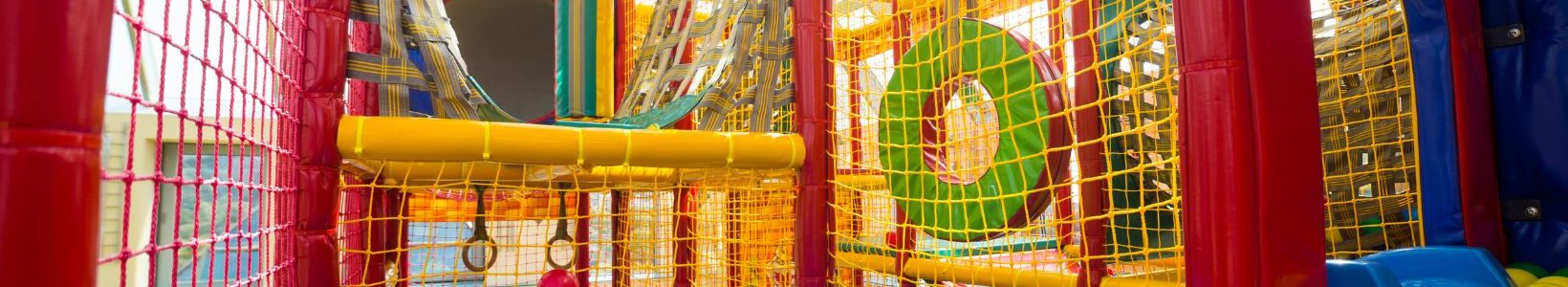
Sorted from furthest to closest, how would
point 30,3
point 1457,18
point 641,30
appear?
1. point 641,30
2. point 1457,18
3. point 30,3

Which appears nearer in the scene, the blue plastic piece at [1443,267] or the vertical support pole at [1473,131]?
the blue plastic piece at [1443,267]

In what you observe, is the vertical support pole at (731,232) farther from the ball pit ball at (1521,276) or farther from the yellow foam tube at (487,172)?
the ball pit ball at (1521,276)

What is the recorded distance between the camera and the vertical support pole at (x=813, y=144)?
2.35 m

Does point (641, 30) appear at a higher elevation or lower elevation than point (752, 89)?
higher

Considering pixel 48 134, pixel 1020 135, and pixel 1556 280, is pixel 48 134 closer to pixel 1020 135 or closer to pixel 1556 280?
pixel 1020 135

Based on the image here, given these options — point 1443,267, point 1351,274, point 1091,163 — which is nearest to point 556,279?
point 1091,163

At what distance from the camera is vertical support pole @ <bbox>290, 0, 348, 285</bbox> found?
1.74 meters

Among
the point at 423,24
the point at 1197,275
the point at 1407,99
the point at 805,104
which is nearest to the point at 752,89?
the point at 805,104

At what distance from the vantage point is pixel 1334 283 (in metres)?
1.21

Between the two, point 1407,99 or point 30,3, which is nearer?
point 30,3

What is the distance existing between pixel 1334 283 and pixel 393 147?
1732 mm

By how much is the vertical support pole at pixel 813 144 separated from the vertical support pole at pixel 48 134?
1786mm

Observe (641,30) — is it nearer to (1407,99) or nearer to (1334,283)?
(1407,99)

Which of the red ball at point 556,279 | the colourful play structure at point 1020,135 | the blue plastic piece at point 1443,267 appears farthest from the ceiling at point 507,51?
the blue plastic piece at point 1443,267
